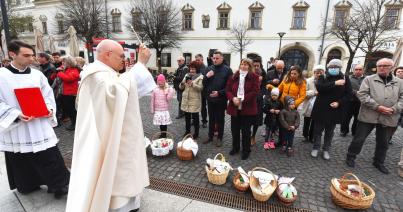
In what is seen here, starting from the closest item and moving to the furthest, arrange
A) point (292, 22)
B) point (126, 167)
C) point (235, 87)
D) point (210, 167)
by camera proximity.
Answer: point (126, 167) < point (210, 167) < point (235, 87) < point (292, 22)

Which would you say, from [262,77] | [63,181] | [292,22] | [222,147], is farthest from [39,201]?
[292,22]

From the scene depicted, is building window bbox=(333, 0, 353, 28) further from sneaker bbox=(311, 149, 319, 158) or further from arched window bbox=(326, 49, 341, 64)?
sneaker bbox=(311, 149, 319, 158)

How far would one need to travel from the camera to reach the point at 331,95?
4.10 m

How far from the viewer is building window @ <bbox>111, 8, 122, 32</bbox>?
25.8m

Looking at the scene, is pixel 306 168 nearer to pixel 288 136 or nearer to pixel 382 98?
pixel 288 136

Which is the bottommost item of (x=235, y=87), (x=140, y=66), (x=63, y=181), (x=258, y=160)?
(x=258, y=160)

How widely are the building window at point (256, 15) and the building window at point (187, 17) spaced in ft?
19.6

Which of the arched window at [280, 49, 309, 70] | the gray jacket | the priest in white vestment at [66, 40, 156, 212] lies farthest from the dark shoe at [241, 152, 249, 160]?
the arched window at [280, 49, 309, 70]

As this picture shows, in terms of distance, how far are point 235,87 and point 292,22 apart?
19344 millimetres

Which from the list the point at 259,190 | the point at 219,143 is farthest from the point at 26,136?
the point at 219,143

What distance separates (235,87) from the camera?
419 cm

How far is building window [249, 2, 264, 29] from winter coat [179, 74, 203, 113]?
61.6 ft

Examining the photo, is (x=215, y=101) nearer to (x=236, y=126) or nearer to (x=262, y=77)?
(x=236, y=126)

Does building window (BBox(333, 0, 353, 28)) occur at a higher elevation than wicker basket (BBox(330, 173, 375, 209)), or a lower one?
higher
